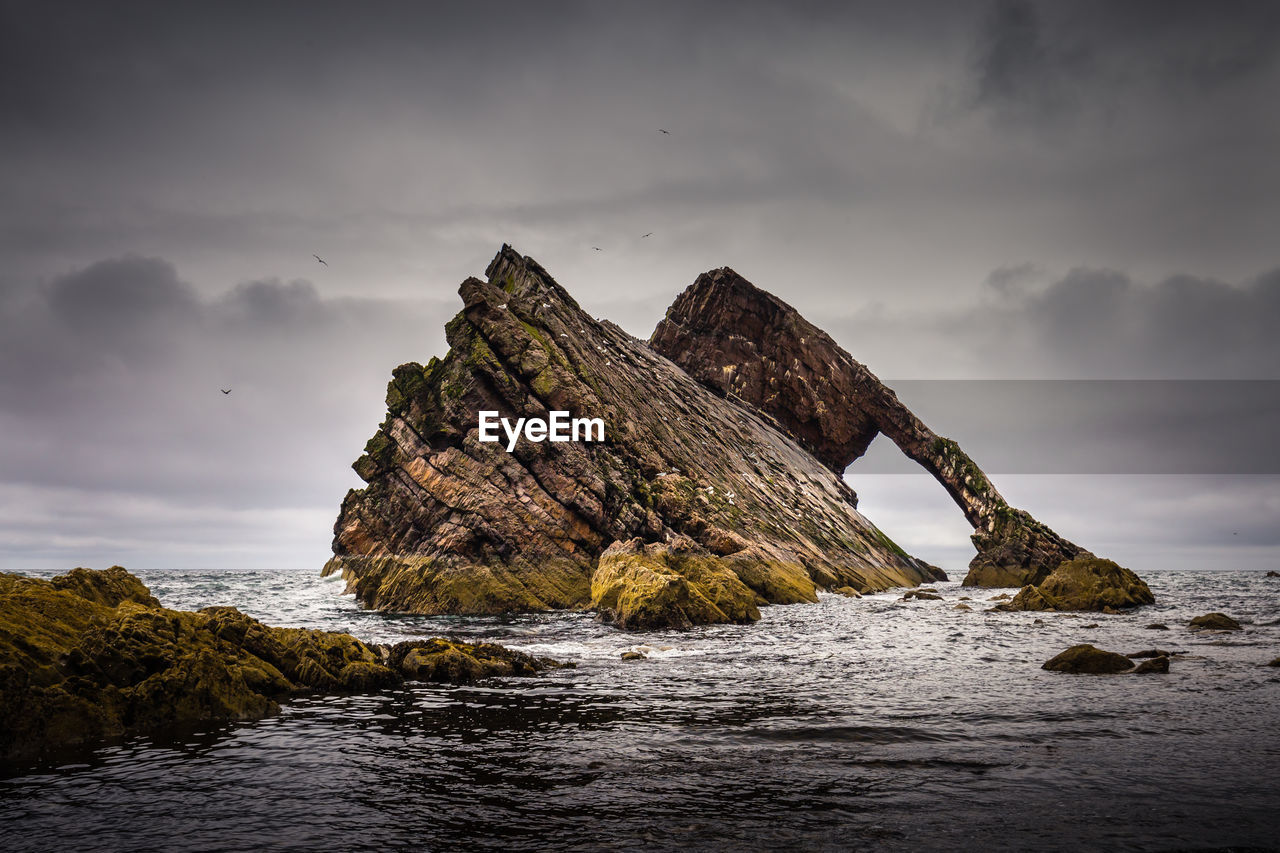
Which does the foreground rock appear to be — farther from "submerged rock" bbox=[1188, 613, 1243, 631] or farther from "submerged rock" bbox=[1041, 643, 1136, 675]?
"submerged rock" bbox=[1188, 613, 1243, 631]

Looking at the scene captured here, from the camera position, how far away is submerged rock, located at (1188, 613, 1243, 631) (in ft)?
87.5

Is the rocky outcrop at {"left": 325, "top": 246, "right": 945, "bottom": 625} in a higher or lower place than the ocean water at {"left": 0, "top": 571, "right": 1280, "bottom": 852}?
higher

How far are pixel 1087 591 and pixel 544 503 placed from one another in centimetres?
3189

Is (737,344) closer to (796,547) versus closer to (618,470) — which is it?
(796,547)

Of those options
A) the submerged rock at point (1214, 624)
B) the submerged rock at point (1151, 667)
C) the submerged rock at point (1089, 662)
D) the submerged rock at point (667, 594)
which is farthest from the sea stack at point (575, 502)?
the submerged rock at point (1214, 624)

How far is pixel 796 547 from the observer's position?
205ft

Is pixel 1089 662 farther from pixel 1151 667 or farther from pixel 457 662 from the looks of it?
pixel 457 662

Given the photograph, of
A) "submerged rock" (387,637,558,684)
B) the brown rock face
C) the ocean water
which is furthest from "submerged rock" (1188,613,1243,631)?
the brown rock face

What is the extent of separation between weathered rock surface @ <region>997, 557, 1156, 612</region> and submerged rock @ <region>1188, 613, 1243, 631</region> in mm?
9315

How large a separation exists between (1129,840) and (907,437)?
92.2 m

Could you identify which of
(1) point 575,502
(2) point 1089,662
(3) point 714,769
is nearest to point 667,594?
(2) point 1089,662

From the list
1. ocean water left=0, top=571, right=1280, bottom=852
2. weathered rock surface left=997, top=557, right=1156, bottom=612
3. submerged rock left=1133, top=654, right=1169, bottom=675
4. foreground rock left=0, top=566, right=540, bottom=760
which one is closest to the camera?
ocean water left=0, top=571, right=1280, bottom=852

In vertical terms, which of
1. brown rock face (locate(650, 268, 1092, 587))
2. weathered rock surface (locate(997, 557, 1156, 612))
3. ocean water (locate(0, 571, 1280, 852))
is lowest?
weathered rock surface (locate(997, 557, 1156, 612))

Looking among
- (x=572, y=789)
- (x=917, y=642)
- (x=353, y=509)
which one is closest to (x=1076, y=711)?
(x=572, y=789)
